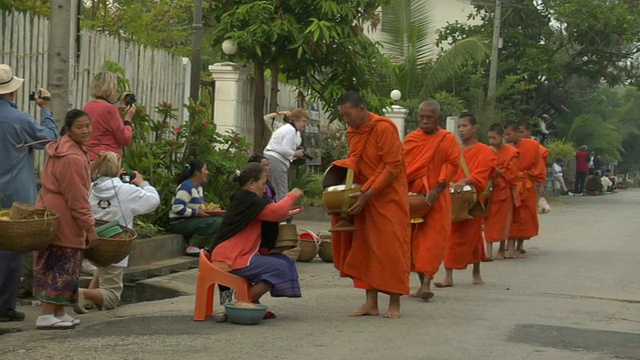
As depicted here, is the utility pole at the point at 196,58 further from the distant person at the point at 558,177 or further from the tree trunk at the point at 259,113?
the distant person at the point at 558,177

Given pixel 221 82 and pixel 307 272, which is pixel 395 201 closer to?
pixel 307 272

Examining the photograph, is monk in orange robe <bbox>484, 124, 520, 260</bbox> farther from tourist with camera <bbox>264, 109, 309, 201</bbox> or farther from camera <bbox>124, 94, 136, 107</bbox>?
camera <bbox>124, 94, 136, 107</bbox>

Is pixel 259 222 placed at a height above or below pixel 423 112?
below

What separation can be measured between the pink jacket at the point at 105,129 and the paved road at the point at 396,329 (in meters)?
1.57

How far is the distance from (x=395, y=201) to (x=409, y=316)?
93cm

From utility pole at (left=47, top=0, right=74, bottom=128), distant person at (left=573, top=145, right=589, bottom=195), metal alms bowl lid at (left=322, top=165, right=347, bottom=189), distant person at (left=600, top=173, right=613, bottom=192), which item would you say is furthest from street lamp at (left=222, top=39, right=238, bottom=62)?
distant person at (left=600, top=173, right=613, bottom=192)

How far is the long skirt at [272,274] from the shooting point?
8.90 metres

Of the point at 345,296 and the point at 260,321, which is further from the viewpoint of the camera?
the point at 345,296

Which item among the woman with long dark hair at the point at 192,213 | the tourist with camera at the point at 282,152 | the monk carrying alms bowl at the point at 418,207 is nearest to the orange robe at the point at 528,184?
the tourist with camera at the point at 282,152

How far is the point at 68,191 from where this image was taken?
8523 millimetres

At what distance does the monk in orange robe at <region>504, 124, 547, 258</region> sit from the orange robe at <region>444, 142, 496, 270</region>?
3.40m

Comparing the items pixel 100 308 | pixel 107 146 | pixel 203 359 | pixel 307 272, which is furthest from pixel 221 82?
pixel 203 359

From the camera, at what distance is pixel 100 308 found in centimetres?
981

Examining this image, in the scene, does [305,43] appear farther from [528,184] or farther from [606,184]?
[606,184]
